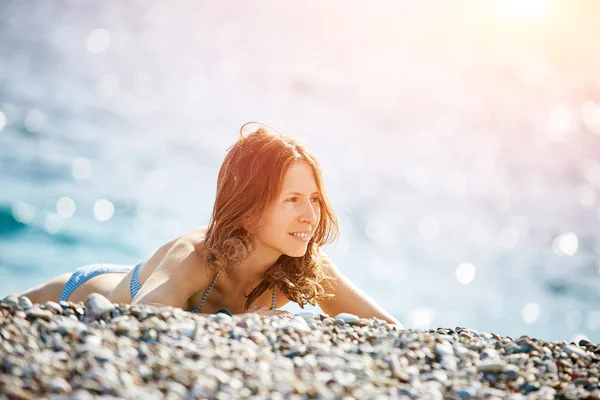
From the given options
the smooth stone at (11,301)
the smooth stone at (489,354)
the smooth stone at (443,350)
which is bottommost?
the smooth stone at (11,301)

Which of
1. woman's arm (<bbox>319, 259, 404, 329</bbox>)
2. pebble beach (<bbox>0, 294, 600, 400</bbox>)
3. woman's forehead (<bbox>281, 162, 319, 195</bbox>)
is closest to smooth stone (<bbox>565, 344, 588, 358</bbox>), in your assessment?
pebble beach (<bbox>0, 294, 600, 400</bbox>)

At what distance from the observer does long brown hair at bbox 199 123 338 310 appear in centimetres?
533

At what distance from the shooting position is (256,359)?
3.01m

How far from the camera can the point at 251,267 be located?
18.2 ft

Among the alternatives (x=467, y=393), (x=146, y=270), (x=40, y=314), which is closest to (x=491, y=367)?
(x=467, y=393)

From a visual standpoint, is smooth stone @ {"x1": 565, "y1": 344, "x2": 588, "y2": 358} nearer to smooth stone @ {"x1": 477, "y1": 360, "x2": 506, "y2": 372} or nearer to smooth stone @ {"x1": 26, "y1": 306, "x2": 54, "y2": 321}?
smooth stone @ {"x1": 477, "y1": 360, "x2": 506, "y2": 372}

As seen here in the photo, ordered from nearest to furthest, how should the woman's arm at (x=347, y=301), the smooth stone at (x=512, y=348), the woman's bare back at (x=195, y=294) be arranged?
the smooth stone at (x=512, y=348) → the woman's bare back at (x=195, y=294) → the woman's arm at (x=347, y=301)

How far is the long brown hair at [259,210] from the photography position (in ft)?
17.5

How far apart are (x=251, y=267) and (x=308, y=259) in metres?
0.55

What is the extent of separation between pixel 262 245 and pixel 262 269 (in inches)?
10.1

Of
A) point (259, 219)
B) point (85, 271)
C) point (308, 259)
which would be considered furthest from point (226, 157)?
point (85, 271)

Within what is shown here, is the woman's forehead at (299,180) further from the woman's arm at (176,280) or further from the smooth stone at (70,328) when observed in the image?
the smooth stone at (70,328)

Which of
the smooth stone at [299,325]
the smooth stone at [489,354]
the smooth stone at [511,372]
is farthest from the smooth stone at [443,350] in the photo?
the smooth stone at [299,325]

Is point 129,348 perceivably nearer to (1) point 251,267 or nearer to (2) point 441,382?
(2) point 441,382
